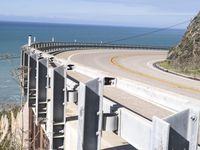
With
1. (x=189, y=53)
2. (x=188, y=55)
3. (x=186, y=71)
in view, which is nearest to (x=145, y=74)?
(x=186, y=71)

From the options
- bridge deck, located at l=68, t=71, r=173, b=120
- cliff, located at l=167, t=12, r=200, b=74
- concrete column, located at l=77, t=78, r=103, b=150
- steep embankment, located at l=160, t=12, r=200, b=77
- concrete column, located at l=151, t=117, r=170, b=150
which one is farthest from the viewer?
cliff, located at l=167, t=12, r=200, b=74

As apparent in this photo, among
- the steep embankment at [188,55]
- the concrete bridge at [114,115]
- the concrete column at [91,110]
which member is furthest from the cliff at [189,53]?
the concrete column at [91,110]

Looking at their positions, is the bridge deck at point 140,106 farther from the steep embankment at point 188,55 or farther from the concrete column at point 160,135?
the steep embankment at point 188,55

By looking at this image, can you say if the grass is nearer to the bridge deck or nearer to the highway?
the highway

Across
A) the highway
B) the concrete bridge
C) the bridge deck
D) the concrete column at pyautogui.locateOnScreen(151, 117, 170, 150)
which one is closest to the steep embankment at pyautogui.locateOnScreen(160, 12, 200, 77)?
the highway

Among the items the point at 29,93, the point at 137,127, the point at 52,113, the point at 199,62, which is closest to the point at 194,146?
the point at 137,127

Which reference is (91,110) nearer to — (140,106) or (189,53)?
(140,106)

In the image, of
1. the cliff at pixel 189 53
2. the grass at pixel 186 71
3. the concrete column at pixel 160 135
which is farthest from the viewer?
the cliff at pixel 189 53
